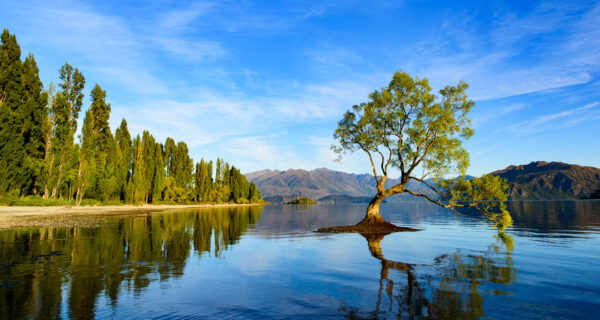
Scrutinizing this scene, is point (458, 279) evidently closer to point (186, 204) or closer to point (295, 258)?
point (295, 258)

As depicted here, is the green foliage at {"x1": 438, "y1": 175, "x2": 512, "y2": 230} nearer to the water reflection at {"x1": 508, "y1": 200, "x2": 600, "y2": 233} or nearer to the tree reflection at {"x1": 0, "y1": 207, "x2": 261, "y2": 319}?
the water reflection at {"x1": 508, "y1": 200, "x2": 600, "y2": 233}

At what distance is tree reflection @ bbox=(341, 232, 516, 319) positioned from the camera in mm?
8672

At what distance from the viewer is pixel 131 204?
87875 mm

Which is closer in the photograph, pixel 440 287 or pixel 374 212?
pixel 440 287

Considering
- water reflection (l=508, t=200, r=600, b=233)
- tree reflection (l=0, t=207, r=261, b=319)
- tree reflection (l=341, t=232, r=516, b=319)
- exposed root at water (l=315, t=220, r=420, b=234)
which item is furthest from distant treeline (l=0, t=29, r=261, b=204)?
water reflection (l=508, t=200, r=600, b=233)

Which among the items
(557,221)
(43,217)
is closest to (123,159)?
(43,217)

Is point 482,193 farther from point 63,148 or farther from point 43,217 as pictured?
point 63,148

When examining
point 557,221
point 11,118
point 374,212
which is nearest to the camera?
point 374,212

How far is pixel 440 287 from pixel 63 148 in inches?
2958

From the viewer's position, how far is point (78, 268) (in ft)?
44.7

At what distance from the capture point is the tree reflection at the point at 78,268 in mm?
9125

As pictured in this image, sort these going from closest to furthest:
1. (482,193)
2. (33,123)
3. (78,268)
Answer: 1. (78,268)
2. (482,193)
3. (33,123)

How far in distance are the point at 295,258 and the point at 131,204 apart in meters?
85.1

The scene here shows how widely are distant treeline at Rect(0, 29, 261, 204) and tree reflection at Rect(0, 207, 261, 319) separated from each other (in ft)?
142
